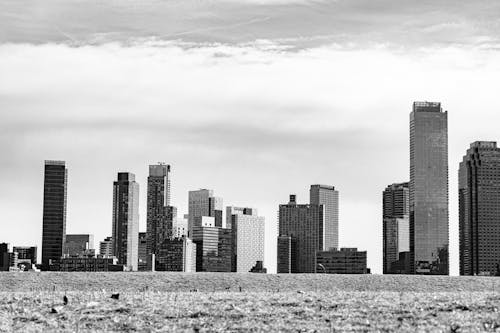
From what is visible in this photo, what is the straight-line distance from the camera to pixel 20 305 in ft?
84.5

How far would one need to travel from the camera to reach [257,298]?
26.2m

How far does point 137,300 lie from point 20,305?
11.2ft

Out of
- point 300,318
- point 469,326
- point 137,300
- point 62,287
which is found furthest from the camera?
point 62,287

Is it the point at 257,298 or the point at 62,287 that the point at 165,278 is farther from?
the point at 257,298

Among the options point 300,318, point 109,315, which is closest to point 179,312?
point 109,315

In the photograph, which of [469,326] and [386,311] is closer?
[469,326]

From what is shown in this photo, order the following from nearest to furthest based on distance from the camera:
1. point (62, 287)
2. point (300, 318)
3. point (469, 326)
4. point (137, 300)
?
point (469, 326) < point (300, 318) < point (137, 300) < point (62, 287)

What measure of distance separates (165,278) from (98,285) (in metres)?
2.97

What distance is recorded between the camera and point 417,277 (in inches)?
1630

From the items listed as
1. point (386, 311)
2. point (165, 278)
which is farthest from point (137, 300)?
point (165, 278)

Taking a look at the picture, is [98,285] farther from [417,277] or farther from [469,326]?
[469,326]

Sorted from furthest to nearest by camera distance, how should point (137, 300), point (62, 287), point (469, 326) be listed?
point (62, 287), point (137, 300), point (469, 326)

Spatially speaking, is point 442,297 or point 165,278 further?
point 165,278

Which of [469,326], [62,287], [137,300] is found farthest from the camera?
[62,287]
